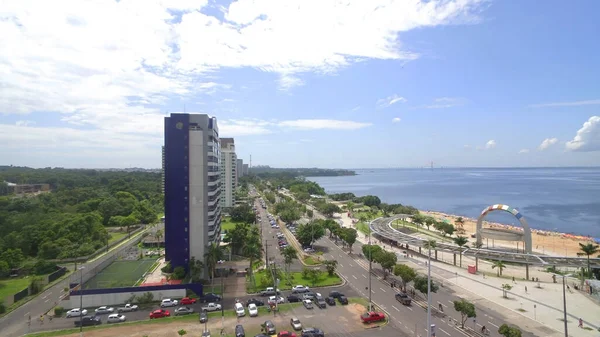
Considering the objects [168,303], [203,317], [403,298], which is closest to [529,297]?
[403,298]

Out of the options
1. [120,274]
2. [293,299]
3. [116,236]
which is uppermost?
[120,274]

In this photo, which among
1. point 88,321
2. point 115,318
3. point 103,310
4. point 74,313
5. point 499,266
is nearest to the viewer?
point 88,321

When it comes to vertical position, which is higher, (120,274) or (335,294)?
(120,274)

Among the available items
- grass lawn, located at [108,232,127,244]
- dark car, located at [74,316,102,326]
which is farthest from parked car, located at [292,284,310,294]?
grass lawn, located at [108,232,127,244]

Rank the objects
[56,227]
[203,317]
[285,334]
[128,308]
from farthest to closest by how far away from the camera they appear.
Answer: [56,227]
[128,308]
[203,317]
[285,334]

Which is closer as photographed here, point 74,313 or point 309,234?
point 74,313

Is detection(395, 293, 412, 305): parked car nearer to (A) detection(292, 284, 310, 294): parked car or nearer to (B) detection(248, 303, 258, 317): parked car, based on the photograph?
(A) detection(292, 284, 310, 294): parked car

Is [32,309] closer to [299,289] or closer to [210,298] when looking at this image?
[210,298]

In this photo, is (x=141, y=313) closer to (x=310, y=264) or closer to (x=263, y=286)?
(x=263, y=286)

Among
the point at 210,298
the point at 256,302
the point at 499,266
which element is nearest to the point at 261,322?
the point at 256,302
